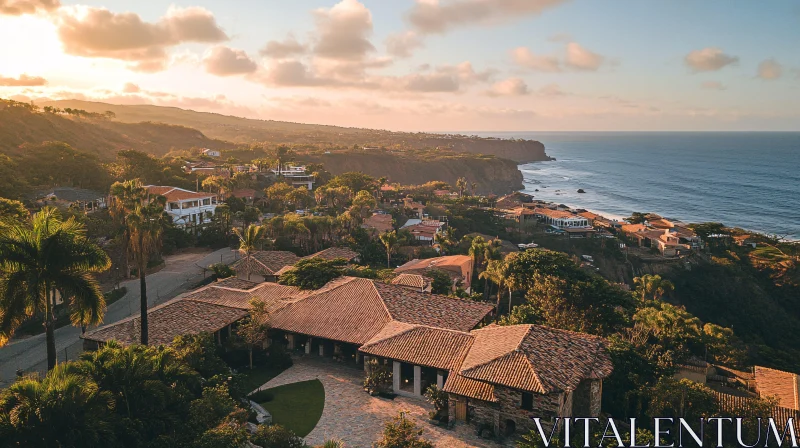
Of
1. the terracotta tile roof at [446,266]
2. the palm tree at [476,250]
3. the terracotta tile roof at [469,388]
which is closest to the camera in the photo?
the terracotta tile roof at [469,388]

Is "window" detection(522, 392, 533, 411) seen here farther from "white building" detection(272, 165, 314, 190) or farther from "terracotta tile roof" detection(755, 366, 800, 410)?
"white building" detection(272, 165, 314, 190)

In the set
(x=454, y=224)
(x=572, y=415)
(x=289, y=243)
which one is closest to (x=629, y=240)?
(x=454, y=224)

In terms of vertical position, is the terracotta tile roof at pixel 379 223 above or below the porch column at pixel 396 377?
above

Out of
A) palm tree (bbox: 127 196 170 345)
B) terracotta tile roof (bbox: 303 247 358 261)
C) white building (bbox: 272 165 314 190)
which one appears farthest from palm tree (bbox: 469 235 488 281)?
white building (bbox: 272 165 314 190)

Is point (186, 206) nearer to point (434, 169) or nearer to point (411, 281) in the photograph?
point (411, 281)

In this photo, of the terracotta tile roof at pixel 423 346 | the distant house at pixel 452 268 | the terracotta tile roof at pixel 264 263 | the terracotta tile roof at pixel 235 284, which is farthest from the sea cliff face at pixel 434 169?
the terracotta tile roof at pixel 423 346

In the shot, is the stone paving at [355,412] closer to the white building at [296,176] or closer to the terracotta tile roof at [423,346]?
the terracotta tile roof at [423,346]

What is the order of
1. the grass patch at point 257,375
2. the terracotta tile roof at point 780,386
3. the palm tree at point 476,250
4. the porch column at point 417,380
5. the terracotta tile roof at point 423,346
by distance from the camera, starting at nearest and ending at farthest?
the terracotta tile roof at point 780,386 → the terracotta tile roof at point 423,346 → the porch column at point 417,380 → the grass patch at point 257,375 → the palm tree at point 476,250

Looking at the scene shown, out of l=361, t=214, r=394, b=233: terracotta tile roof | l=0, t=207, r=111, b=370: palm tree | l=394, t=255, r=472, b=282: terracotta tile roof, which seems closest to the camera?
l=0, t=207, r=111, b=370: palm tree
